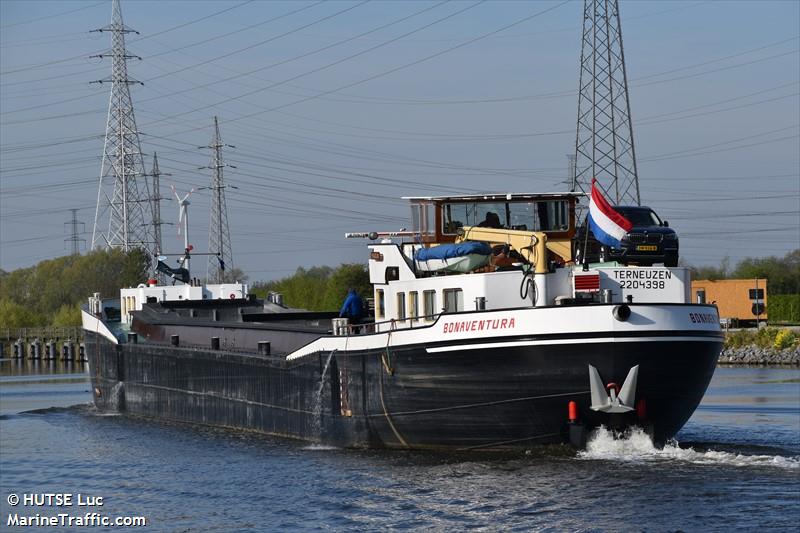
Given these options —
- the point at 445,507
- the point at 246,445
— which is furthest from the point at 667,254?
the point at 246,445

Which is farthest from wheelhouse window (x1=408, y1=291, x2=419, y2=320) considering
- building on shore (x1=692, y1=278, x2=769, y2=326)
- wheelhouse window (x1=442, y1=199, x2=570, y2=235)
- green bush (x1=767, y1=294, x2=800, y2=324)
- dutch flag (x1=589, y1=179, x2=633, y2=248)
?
green bush (x1=767, y1=294, x2=800, y2=324)

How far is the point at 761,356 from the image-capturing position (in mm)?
57031

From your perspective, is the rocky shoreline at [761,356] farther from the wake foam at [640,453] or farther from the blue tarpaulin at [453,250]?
the wake foam at [640,453]

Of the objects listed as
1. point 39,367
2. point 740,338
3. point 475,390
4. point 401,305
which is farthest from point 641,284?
point 39,367

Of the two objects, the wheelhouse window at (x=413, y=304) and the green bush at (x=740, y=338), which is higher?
the wheelhouse window at (x=413, y=304)

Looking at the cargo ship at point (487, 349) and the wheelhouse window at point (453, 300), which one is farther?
the wheelhouse window at point (453, 300)

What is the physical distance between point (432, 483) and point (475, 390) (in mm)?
2234

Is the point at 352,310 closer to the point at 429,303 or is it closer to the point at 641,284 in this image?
the point at 429,303

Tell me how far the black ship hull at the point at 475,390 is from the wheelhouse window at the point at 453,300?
4.52ft

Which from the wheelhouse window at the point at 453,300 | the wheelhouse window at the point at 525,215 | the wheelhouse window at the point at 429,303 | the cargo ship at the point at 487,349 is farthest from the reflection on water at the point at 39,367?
the wheelhouse window at the point at 453,300

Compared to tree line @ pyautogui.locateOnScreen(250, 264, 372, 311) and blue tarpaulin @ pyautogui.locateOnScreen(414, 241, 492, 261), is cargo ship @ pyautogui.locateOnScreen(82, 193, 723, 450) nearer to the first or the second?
blue tarpaulin @ pyautogui.locateOnScreen(414, 241, 492, 261)

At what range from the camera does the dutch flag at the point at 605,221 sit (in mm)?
24391

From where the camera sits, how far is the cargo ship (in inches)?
912

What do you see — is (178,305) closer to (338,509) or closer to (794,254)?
(338,509)
